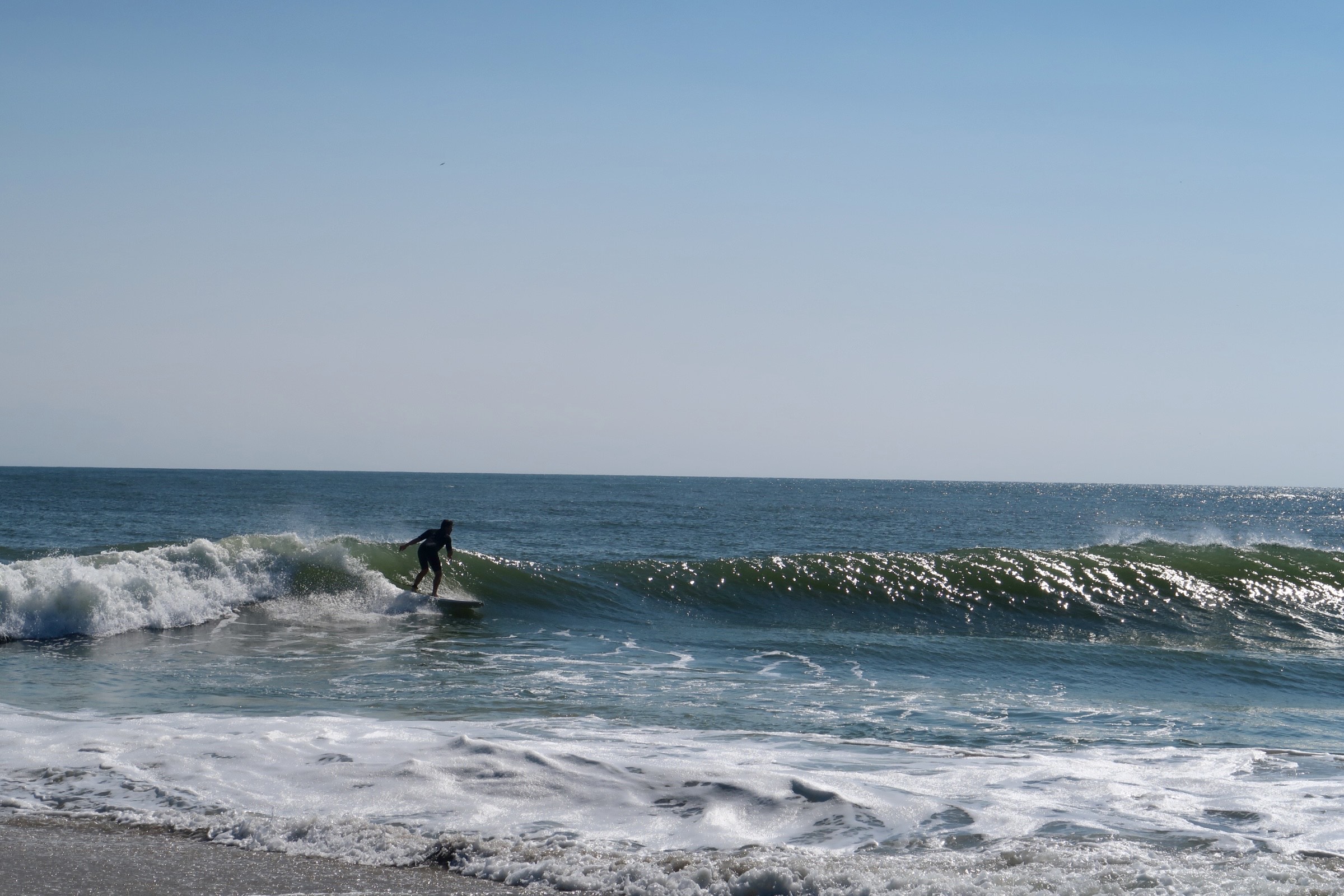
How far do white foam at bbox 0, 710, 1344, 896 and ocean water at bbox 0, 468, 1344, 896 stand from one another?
0.09 ft

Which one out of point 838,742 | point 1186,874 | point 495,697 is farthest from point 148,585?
point 1186,874

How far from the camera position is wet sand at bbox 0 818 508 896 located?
4355 mm

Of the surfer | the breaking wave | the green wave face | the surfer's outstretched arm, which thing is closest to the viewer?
the breaking wave

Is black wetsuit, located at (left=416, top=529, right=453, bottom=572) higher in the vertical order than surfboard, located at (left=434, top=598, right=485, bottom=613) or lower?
higher

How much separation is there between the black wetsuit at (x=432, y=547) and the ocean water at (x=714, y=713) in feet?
2.59

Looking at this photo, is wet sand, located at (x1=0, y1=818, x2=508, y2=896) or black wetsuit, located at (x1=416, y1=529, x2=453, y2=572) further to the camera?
black wetsuit, located at (x1=416, y1=529, x2=453, y2=572)

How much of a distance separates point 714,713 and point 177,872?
501cm

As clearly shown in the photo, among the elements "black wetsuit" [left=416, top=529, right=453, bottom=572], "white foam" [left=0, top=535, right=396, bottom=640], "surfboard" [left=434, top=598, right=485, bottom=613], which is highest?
"black wetsuit" [left=416, top=529, right=453, bottom=572]

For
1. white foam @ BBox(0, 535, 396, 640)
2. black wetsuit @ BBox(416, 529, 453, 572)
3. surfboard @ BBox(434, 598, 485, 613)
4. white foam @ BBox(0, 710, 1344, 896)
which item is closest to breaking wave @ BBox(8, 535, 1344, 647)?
white foam @ BBox(0, 535, 396, 640)

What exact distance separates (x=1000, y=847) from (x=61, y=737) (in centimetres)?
629

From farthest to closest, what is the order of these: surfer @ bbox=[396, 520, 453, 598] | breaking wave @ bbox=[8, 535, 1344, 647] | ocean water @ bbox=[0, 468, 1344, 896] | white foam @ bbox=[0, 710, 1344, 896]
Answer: surfer @ bbox=[396, 520, 453, 598], breaking wave @ bbox=[8, 535, 1344, 647], ocean water @ bbox=[0, 468, 1344, 896], white foam @ bbox=[0, 710, 1344, 896]

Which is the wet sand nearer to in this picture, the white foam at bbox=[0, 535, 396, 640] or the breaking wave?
the white foam at bbox=[0, 535, 396, 640]

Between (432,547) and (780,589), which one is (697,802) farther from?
(780,589)

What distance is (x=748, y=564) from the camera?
19750mm
